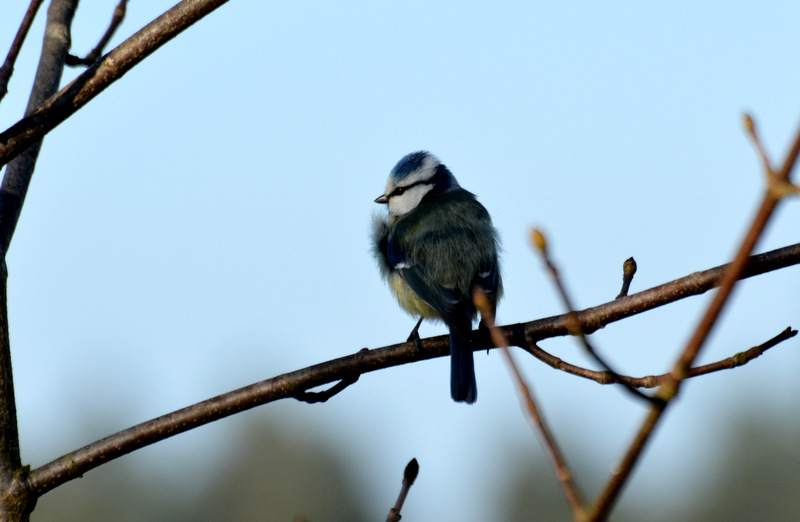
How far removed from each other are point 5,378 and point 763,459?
42.6m

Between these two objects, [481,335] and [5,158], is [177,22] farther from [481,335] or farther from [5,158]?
[481,335]

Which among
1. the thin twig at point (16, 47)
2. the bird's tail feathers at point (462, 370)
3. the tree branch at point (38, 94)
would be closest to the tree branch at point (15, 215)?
the tree branch at point (38, 94)

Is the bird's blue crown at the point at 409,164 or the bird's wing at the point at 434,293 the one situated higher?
the bird's blue crown at the point at 409,164

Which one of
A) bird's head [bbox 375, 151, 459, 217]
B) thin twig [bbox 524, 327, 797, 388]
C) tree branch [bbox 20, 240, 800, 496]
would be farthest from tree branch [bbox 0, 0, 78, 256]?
bird's head [bbox 375, 151, 459, 217]

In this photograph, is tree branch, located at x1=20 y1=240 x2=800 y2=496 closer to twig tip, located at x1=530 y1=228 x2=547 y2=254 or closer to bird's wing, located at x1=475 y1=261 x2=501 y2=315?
bird's wing, located at x1=475 y1=261 x2=501 y2=315

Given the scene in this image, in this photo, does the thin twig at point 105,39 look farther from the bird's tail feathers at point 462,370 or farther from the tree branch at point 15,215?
the bird's tail feathers at point 462,370

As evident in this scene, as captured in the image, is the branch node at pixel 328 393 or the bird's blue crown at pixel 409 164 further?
the bird's blue crown at pixel 409 164

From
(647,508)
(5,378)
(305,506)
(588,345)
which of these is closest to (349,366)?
(5,378)

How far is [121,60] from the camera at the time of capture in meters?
2.27

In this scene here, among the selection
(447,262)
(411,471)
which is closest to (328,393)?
(411,471)

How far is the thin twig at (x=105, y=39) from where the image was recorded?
10.6ft

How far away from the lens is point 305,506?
126ft

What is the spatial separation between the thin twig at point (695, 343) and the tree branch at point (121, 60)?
1521mm

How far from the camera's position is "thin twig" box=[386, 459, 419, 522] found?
1903 millimetres
